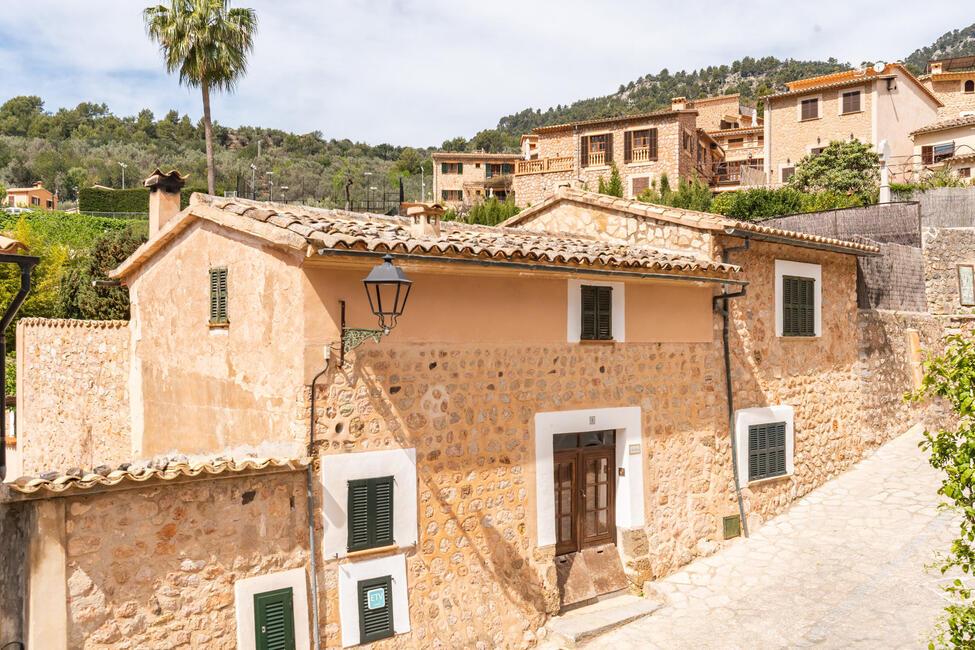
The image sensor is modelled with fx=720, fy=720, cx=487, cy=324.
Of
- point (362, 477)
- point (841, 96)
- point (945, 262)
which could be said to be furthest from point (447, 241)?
point (841, 96)

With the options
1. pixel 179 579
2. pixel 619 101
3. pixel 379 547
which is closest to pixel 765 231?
pixel 379 547

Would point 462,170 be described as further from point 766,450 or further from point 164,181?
point 766,450

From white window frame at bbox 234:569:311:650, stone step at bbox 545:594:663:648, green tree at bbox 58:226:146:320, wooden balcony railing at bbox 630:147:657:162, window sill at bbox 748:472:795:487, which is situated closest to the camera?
white window frame at bbox 234:569:311:650

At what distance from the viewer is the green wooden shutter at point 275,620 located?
675 centimetres

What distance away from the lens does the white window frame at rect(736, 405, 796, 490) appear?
11.4m

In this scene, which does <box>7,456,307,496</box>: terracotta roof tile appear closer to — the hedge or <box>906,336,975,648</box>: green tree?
<box>906,336,975,648</box>: green tree

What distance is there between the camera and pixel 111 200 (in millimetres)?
47250

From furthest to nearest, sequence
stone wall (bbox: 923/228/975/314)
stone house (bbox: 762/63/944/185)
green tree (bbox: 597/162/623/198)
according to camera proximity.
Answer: stone house (bbox: 762/63/944/185)
green tree (bbox: 597/162/623/198)
stone wall (bbox: 923/228/975/314)

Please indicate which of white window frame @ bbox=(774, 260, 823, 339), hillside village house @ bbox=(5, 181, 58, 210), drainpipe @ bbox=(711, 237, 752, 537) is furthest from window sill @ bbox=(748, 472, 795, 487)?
hillside village house @ bbox=(5, 181, 58, 210)

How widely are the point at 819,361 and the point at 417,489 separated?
8.63m

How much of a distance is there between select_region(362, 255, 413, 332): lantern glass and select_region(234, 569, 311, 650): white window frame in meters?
2.61

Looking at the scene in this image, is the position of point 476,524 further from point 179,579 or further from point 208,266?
point 208,266

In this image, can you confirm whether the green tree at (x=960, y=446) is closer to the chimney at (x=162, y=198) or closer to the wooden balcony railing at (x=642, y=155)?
the chimney at (x=162, y=198)

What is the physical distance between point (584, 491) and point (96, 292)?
16442mm
